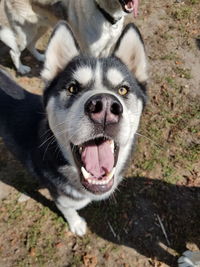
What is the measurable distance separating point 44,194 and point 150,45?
3196mm

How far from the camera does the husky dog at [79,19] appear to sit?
13.5 feet

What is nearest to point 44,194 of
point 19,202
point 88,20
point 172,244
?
point 19,202

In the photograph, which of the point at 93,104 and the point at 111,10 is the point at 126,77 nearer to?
the point at 93,104

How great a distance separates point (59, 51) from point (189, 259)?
2528 millimetres

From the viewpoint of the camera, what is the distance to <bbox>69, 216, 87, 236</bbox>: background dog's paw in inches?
148

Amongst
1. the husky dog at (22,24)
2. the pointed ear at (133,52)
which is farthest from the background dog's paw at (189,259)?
the husky dog at (22,24)

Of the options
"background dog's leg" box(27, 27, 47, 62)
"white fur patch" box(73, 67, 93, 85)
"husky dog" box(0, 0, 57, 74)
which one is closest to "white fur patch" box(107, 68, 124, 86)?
"white fur patch" box(73, 67, 93, 85)

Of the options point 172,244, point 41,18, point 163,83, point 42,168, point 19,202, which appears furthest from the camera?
point 163,83

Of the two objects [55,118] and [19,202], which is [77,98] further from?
[19,202]

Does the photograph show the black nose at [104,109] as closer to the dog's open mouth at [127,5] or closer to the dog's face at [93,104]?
the dog's face at [93,104]

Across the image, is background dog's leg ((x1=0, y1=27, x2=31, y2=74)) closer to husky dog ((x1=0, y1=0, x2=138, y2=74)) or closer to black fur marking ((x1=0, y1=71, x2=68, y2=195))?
husky dog ((x1=0, y1=0, x2=138, y2=74))

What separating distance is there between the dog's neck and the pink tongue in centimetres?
214

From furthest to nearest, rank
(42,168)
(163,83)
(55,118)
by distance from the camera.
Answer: (163,83) → (42,168) → (55,118)

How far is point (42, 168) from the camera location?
3195 millimetres
